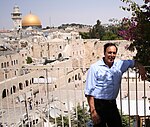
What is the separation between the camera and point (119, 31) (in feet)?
10.9

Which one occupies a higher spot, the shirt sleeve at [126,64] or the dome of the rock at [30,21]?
the dome of the rock at [30,21]

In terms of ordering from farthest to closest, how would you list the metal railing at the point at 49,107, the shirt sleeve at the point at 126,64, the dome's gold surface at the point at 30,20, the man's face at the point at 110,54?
the dome's gold surface at the point at 30,20
the metal railing at the point at 49,107
the shirt sleeve at the point at 126,64
the man's face at the point at 110,54

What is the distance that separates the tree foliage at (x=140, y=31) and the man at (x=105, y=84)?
40 centimetres

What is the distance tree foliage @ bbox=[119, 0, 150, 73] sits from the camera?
2891 millimetres

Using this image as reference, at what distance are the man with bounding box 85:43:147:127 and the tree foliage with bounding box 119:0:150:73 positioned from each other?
0.40 meters

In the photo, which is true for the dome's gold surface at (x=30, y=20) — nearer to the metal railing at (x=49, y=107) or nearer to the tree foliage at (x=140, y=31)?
the metal railing at (x=49, y=107)

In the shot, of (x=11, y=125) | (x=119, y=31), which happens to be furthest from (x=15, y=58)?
(x=119, y=31)

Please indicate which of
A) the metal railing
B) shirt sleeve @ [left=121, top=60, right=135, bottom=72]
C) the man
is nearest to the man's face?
the man

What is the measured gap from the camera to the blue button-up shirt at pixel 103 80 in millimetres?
2494

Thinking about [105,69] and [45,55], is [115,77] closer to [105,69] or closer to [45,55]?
[105,69]

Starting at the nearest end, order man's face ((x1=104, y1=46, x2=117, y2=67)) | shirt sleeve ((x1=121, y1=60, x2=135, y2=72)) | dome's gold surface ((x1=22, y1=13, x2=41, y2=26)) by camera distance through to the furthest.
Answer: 1. man's face ((x1=104, y1=46, x2=117, y2=67))
2. shirt sleeve ((x1=121, y1=60, x2=135, y2=72))
3. dome's gold surface ((x1=22, y1=13, x2=41, y2=26))

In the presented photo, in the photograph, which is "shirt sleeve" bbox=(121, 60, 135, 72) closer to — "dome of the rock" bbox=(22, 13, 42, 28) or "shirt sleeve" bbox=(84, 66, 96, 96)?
"shirt sleeve" bbox=(84, 66, 96, 96)

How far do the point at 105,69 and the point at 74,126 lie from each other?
243 cm

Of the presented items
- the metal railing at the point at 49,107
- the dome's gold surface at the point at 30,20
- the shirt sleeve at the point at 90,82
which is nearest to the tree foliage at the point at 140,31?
the metal railing at the point at 49,107
